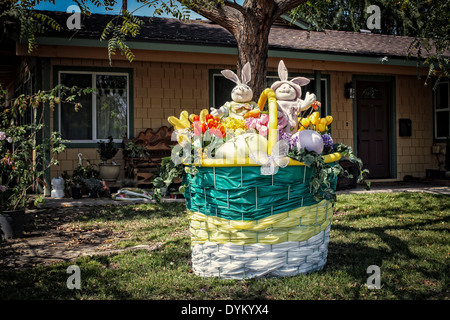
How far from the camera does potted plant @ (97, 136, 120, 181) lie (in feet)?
27.2

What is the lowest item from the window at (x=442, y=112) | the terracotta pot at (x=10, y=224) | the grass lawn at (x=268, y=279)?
the grass lawn at (x=268, y=279)

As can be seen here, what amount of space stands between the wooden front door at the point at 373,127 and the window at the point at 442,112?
1.44 metres

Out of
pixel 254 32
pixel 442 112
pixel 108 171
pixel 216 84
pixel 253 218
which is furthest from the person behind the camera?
pixel 442 112

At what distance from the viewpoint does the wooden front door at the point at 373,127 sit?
1070 centimetres

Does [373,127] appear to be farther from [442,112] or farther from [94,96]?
[94,96]

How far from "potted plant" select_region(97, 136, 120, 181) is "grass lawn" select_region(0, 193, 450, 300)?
276cm

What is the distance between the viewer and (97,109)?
29.5 ft

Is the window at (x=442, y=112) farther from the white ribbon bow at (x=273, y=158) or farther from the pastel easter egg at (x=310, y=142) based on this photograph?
the white ribbon bow at (x=273, y=158)

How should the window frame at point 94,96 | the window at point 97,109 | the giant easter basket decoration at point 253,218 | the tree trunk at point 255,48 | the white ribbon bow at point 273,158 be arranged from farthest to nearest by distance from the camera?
the window at point 97,109
the window frame at point 94,96
the tree trunk at point 255,48
the giant easter basket decoration at point 253,218
the white ribbon bow at point 273,158

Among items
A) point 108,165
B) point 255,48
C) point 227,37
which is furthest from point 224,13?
point 227,37

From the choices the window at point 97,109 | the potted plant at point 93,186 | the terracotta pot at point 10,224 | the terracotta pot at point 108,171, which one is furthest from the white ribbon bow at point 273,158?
the window at point 97,109

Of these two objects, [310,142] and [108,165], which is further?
[108,165]

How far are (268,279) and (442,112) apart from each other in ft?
32.5

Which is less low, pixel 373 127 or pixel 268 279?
pixel 373 127
